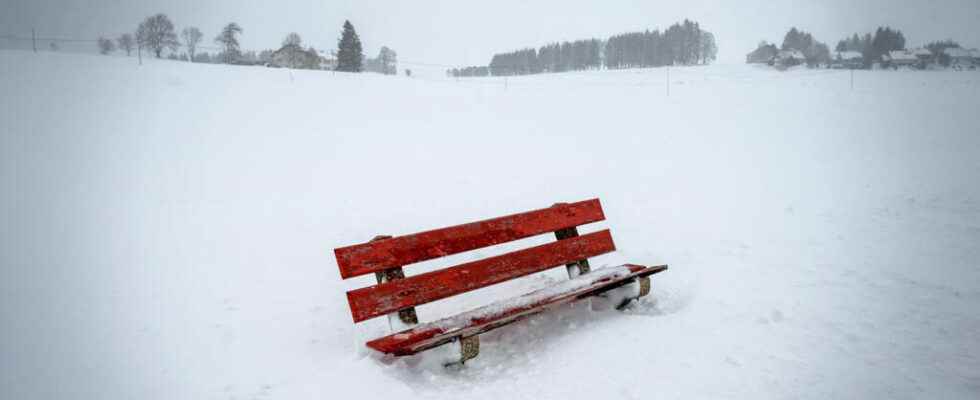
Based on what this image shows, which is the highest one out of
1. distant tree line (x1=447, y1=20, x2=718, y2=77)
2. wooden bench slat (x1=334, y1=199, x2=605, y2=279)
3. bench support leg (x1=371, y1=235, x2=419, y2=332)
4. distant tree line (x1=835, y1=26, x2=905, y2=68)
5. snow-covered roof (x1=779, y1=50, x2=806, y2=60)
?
distant tree line (x1=447, y1=20, x2=718, y2=77)

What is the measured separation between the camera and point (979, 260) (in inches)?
209

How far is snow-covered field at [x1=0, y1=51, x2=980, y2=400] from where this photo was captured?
11.3ft

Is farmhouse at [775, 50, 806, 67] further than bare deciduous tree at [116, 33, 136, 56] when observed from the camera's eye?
Yes

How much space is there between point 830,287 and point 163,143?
12.2 meters

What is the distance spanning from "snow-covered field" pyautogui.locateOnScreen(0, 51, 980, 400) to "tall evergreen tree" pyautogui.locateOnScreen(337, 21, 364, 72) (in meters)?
36.7

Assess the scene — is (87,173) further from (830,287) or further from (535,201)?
(830,287)

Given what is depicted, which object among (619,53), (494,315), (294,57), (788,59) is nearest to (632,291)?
(494,315)

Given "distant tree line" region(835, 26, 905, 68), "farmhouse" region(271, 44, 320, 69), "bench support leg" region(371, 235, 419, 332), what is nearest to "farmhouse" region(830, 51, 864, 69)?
"distant tree line" region(835, 26, 905, 68)

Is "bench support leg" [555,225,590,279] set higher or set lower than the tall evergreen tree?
lower

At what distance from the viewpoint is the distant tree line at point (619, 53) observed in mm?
97688

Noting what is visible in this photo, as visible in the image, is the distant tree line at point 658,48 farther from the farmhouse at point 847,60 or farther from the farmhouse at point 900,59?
the farmhouse at point 900,59

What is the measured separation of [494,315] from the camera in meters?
3.60

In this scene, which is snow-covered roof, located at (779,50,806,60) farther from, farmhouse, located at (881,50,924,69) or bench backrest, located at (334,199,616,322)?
bench backrest, located at (334,199,616,322)

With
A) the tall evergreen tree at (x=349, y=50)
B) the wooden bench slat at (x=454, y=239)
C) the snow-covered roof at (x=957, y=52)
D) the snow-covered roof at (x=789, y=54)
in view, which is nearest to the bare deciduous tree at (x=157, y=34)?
the tall evergreen tree at (x=349, y=50)
